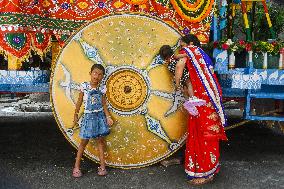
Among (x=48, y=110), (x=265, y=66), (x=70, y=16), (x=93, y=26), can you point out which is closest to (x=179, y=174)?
(x=265, y=66)

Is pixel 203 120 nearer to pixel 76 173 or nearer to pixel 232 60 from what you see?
pixel 232 60

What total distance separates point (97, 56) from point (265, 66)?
176 centimetres

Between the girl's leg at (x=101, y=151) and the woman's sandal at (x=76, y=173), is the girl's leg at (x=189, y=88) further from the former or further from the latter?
the woman's sandal at (x=76, y=173)

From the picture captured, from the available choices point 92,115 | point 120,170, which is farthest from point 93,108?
point 120,170

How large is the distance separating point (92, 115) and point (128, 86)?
19.8 inches

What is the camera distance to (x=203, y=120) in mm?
4059

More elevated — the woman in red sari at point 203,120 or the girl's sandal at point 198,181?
the woman in red sari at point 203,120

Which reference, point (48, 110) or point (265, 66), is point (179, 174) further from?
point (48, 110)

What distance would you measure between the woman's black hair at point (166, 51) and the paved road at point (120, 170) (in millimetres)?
1196

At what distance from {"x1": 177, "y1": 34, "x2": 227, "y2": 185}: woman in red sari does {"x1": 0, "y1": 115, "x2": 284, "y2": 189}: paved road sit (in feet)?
0.57

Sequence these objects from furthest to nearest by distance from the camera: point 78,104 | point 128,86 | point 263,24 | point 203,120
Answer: point 263,24 → point 128,86 → point 78,104 → point 203,120

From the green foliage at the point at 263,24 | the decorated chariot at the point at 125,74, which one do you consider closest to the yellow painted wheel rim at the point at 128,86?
the decorated chariot at the point at 125,74

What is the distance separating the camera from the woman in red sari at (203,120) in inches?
159

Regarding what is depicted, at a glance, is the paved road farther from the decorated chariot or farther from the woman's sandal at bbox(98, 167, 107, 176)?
the decorated chariot
